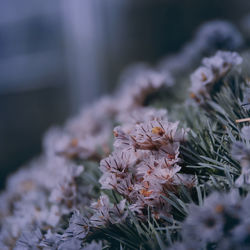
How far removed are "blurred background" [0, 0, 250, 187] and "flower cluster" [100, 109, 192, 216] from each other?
2.75m

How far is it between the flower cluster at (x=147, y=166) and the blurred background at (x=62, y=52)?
275 centimetres

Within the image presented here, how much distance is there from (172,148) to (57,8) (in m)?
3.40

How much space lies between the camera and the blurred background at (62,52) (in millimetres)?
3303

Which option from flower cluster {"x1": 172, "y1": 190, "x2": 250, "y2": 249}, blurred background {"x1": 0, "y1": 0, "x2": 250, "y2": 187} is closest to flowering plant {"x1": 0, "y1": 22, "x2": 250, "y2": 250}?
flower cluster {"x1": 172, "y1": 190, "x2": 250, "y2": 249}

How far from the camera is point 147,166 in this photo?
59 cm

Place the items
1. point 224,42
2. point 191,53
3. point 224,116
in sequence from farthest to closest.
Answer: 1. point 191,53
2. point 224,42
3. point 224,116

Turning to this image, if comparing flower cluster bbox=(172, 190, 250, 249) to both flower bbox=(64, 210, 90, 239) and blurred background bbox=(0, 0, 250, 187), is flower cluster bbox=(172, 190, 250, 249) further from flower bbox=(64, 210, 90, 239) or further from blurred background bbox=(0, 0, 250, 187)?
blurred background bbox=(0, 0, 250, 187)

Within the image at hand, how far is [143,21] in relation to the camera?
330 centimetres

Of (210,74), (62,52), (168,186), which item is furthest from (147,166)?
(62,52)

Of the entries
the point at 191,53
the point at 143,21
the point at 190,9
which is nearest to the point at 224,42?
the point at 191,53

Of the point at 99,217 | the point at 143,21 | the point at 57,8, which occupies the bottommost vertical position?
the point at 99,217

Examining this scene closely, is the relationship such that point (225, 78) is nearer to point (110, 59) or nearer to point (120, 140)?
point (120, 140)

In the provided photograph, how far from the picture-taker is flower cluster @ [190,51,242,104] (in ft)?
2.58

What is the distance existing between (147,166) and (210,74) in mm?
360
